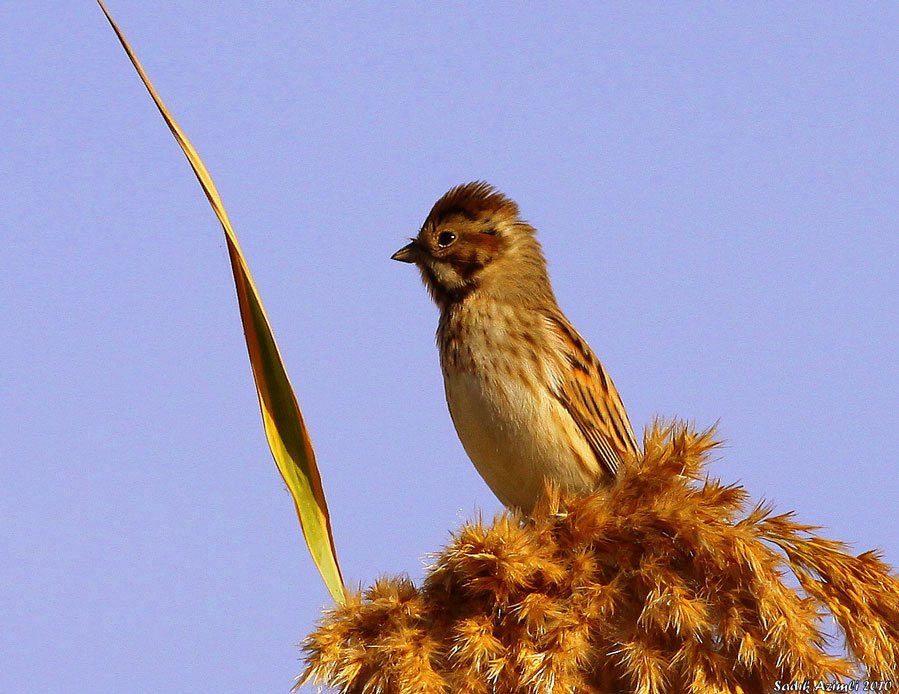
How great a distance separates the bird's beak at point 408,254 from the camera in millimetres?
5961

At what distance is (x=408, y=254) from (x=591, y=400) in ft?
3.79

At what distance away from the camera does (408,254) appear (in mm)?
5969

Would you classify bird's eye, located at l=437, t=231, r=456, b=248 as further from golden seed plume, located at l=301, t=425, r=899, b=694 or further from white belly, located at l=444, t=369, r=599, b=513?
golden seed plume, located at l=301, t=425, r=899, b=694

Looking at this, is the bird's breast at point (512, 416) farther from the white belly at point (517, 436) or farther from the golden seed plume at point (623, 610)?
the golden seed plume at point (623, 610)

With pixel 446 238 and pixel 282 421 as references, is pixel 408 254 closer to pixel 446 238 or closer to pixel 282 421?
pixel 446 238

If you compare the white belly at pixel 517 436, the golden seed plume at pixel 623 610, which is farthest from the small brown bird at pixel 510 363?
the golden seed plume at pixel 623 610

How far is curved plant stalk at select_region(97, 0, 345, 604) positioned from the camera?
10.2 ft

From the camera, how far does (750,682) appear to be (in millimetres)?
2869

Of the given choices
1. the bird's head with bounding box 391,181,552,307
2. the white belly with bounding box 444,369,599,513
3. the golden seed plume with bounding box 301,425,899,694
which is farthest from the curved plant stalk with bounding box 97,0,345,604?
the bird's head with bounding box 391,181,552,307

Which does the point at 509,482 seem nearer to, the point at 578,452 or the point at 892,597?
the point at 578,452

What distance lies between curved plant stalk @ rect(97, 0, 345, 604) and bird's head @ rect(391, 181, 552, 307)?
2710 millimetres

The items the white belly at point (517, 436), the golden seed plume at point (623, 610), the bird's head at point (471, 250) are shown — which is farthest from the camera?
the bird's head at point (471, 250)

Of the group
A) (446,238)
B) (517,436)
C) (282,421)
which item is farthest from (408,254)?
(282,421)

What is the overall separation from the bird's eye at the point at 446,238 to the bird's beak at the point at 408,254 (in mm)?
125
